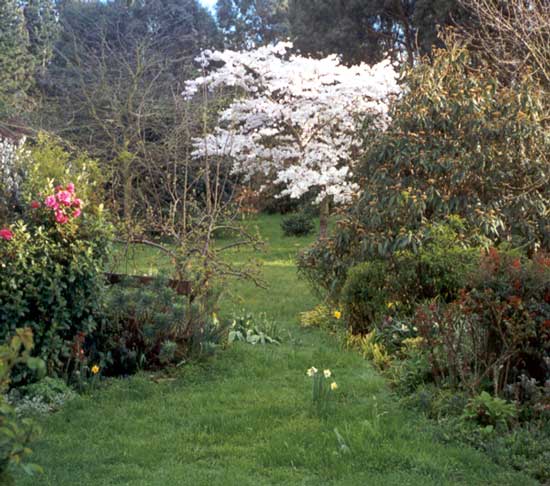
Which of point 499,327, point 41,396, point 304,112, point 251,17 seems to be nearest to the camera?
point 499,327

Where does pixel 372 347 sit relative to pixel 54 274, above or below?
below

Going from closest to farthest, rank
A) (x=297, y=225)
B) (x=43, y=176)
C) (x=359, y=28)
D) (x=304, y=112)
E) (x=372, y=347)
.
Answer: (x=43, y=176), (x=372, y=347), (x=304, y=112), (x=297, y=225), (x=359, y=28)

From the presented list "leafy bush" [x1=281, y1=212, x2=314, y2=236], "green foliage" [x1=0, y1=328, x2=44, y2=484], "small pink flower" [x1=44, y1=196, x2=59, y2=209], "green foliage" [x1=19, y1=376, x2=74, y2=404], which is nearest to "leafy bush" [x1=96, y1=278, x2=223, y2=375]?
"green foliage" [x1=19, y1=376, x2=74, y2=404]

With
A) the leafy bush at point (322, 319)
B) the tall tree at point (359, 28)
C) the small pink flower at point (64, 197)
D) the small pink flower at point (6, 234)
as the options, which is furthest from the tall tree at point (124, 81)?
the tall tree at point (359, 28)

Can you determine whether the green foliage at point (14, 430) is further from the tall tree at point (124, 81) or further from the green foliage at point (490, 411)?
the tall tree at point (124, 81)

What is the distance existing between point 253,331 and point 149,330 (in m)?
1.95

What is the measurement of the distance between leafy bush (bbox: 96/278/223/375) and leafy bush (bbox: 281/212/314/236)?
13072 mm

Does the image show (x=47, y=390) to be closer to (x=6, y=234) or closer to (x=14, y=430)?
(x=6, y=234)

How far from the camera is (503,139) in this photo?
9117mm

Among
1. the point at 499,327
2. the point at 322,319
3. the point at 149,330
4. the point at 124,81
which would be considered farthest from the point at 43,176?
the point at 124,81

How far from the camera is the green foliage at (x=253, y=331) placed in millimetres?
7938

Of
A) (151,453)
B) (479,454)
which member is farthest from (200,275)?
(479,454)

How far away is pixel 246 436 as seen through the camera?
488 centimetres

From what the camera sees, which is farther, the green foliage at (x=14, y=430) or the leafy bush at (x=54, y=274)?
the leafy bush at (x=54, y=274)
